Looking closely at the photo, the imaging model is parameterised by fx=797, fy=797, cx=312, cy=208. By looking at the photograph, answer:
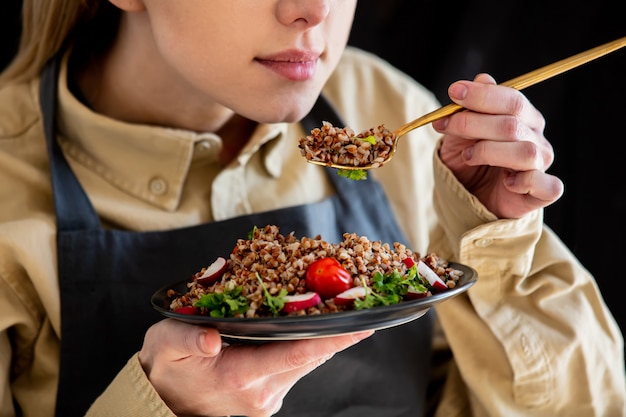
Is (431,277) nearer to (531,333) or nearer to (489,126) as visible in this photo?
(489,126)

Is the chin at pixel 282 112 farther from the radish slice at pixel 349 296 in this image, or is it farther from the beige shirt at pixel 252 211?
the radish slice at pixel 349 296

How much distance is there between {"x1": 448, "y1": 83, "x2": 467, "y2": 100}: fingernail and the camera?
3.84 ft

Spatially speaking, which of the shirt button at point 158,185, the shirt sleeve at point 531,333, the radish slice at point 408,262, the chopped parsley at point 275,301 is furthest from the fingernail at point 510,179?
the shirt button at point 158,185

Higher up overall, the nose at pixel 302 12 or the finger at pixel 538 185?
the nose at pixel 302 12

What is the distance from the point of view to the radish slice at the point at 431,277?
3.37 feet

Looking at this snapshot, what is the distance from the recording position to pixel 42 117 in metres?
1.42

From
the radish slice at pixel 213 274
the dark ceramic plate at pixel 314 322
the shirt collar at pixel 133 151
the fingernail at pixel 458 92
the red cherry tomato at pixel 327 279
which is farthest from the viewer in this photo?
the shirt collar at pixel 133 151

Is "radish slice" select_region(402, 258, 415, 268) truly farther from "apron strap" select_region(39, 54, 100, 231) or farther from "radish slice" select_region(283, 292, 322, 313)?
"apron strap" select_region(39, 54, 100, 231)

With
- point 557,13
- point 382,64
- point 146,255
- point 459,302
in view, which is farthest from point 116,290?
point 557,13

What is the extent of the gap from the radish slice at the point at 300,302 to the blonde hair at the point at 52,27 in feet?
2.68

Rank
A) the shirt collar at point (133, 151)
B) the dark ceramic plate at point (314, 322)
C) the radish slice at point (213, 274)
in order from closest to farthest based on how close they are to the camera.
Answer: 1. the dark ceramic plate at point (314, 322)
2. the radish slice at point (213, 274)
3. the shirt collar at point (133, 151)

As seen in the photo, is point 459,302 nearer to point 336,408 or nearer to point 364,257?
point 336,408

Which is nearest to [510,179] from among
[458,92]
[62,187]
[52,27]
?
[458,92]

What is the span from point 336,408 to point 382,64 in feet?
2.68
